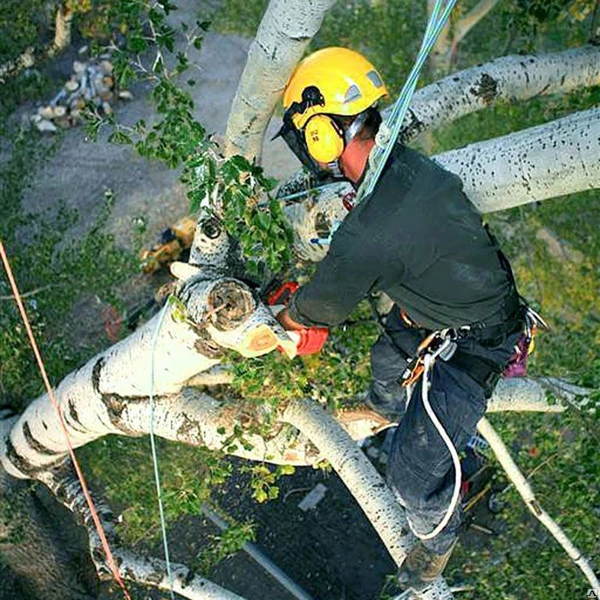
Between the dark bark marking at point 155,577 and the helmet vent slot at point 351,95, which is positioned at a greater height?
the helmet vent slot at point 351,95

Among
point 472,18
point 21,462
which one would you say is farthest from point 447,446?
point 472,18

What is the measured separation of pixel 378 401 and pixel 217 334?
134 centimetres

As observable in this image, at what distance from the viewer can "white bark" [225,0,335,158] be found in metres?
3.04

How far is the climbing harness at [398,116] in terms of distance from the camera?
287 cm

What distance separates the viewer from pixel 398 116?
3.08m

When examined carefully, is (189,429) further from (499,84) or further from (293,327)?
(499,84)

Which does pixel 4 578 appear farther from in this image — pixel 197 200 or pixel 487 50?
pixel 487 50

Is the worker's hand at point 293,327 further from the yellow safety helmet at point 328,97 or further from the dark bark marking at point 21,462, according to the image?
the dark bark marking at point 21,462

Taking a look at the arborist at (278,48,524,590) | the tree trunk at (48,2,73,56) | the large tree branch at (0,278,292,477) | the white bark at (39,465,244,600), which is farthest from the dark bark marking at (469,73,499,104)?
the tree trunk at (48,2,73,56)

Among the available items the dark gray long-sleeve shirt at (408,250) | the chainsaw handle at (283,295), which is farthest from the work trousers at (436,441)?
the chainsaw handle at (283,295)

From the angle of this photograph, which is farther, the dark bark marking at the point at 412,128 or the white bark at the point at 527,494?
the dark bark marking at the point at 412,128

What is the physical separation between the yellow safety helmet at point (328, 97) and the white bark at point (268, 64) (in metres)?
0.10

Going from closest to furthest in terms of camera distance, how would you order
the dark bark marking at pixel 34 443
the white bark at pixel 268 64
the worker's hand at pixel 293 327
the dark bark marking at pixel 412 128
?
the white bark at pixel 268 64 → the worker's hand at pixel 293 327 → the dark bark marking at pixel 412 128 → the dark bark marking at pixel 34 443

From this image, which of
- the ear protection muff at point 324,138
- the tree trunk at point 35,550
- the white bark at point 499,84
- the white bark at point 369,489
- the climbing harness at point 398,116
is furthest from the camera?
the tree trunk at point 35,550
